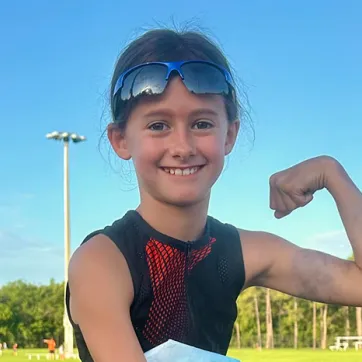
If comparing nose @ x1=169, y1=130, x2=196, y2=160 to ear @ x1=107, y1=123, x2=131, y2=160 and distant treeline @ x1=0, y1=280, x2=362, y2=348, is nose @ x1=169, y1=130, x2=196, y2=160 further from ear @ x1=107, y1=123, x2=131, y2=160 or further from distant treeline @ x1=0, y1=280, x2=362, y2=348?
distant treeline @ x1=0, y1=280, x2=362, y2=348

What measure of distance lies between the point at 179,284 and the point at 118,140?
496mm

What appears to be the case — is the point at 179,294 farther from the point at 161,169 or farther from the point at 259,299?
the point at 259,299

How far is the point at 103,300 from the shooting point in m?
1.75

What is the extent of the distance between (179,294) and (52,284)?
60281mm

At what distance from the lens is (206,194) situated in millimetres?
A: 1984

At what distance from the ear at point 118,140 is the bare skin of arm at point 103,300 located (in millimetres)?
326

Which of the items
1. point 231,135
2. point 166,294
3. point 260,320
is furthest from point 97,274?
point 260,320

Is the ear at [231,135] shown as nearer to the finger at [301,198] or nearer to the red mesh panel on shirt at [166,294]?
→ the finger at [301,198]

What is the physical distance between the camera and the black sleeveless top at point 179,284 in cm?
188

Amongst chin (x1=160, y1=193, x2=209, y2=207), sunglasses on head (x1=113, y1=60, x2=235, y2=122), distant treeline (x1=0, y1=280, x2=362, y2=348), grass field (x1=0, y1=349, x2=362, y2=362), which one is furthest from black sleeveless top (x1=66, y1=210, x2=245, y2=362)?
distant treeline (x1=0, y1=280, x2=362, y2=348)

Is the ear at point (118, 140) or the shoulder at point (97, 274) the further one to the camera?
Result: the ear at point (118, 140)

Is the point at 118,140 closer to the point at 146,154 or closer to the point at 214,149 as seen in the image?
the point at 146,154

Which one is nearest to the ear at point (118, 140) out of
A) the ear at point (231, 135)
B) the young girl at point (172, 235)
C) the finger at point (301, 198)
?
the young girl at point (172, 235)

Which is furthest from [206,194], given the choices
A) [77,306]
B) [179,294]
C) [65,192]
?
[65,192]
